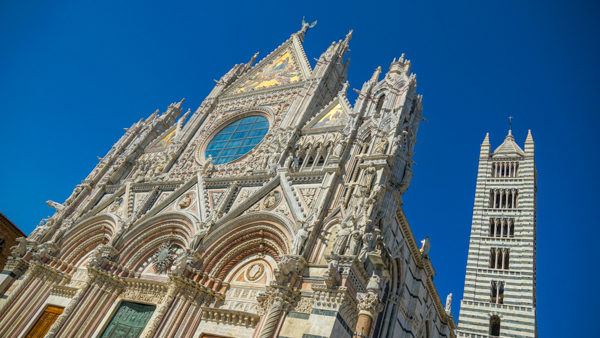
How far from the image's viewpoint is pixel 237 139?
19.3 meters

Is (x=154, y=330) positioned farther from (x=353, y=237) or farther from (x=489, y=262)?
(x=489, y=262)

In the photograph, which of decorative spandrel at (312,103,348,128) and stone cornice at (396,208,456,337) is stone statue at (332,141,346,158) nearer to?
decorative spandrel at (312,103,348,128)

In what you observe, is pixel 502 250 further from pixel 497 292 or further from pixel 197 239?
pixel 197 239

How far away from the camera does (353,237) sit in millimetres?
11391

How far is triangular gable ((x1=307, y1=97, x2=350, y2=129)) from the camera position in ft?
55.9

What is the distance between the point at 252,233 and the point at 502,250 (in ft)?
63.0

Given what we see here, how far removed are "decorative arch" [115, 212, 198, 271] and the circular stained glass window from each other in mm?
3552

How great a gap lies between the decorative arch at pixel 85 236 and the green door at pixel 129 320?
382cm

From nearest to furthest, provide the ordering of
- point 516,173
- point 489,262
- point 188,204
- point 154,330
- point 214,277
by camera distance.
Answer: point 154,330 → point 214,277 → point 188,204 → point 489,262 → point 516,173

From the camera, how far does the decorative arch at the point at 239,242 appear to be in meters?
13.7

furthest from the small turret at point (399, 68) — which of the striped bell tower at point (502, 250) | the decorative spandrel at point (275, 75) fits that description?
the striped bell tower at point (502, 250)

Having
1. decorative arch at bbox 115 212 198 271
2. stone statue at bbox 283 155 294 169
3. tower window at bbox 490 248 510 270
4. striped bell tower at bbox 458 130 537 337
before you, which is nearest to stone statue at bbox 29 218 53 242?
decorative arch at bbox 115 212 198 271

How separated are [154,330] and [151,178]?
25.3 ft

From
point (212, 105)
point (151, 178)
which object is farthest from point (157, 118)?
point (151, 178)
